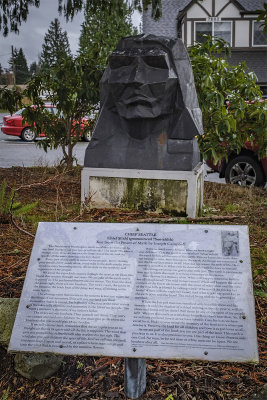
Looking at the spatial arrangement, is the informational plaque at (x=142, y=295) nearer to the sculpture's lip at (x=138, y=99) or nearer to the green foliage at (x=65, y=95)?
the sculpture's lip at (x=138, y=99)

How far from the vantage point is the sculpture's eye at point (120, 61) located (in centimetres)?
537

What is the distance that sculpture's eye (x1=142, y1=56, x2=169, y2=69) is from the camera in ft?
17.2

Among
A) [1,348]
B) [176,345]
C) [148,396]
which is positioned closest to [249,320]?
[176,345]

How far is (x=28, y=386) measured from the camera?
8.67ft

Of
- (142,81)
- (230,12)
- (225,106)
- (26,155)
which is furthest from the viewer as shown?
(230,12)

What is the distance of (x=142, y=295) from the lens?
7.18 feet

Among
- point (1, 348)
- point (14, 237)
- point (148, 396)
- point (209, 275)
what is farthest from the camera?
point (14, 237)

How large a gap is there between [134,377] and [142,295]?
48 cm

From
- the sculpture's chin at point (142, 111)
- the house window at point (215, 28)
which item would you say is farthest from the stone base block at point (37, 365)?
the house window at point (215, 28)

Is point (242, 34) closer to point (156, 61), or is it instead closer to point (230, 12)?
point (230, 12)

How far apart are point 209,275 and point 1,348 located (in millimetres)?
1417

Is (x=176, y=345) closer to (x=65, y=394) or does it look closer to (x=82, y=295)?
(x=82, y=295)

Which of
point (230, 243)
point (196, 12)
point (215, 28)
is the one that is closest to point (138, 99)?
point (230, 243)

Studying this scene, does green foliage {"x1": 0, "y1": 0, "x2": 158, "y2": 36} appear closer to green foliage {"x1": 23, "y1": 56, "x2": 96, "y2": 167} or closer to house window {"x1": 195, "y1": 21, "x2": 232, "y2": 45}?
green foliage {"x1": 23, "y1": 56, "x2": 96, "y2": 167}
